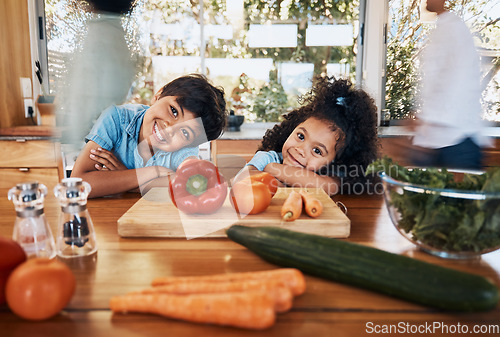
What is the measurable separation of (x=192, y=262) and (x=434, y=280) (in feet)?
1.49

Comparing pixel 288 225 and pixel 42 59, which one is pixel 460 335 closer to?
pixel 288 225

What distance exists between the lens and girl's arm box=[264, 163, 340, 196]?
63.1 inches

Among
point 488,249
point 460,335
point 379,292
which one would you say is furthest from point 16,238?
point 488,249

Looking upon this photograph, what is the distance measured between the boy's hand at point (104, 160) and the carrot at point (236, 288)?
1.17 metres

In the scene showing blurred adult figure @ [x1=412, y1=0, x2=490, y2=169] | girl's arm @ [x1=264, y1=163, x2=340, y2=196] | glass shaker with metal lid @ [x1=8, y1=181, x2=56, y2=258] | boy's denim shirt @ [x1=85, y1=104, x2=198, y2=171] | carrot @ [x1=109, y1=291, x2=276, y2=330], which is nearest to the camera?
carrot @ [x1=109, y1=291, x2=276, y2=330]

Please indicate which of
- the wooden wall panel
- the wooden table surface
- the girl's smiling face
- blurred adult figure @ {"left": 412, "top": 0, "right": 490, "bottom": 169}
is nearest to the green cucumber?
the wooden table surface

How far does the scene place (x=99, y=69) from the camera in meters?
2.08

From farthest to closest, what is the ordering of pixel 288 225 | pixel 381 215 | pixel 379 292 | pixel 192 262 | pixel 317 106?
pixel 317 106 < pixel 381 215 < pixel 288 225 < pixel 192 262 < pixel 379 292

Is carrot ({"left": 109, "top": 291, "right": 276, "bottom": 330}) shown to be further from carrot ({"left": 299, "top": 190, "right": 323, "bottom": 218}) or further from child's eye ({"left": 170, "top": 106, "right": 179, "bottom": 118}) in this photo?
child's eye ({"left": 170, "top": 106, "right": 179, "bottom": 118})

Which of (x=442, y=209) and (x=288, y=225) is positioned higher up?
(x=442, y=209)

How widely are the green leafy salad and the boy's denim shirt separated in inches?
50.4

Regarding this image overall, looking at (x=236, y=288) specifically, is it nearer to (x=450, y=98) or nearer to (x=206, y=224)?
(x=206, y=224)

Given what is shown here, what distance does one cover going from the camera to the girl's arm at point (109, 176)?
140 centimetres

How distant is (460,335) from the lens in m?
0.54
